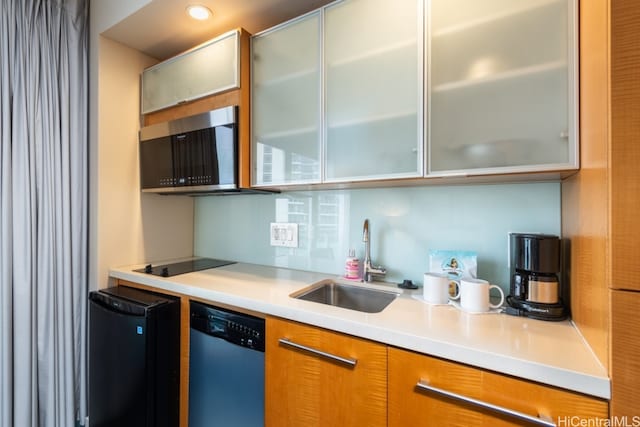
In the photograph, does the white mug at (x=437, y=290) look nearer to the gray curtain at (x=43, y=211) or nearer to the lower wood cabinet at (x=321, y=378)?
the lower wood cabinet at (x=321, y=378)

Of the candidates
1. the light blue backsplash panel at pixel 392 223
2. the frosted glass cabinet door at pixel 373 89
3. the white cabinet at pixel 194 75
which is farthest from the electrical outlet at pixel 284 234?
the white cabinet at pixel 194 75

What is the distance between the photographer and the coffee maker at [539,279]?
902 mm

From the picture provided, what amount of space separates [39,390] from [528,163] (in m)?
2.45

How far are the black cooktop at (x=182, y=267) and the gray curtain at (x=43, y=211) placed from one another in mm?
405

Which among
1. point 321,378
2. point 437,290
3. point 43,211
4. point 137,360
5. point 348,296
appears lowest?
point 137,360

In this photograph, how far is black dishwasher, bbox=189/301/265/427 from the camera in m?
1.08

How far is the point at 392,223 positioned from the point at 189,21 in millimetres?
1480

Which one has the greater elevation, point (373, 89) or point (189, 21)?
point (189, 21)

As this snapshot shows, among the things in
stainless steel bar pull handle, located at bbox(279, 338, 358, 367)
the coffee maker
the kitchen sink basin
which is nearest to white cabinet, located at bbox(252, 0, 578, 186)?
the coffee maker

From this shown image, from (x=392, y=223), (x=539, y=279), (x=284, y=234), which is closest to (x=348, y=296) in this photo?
(x=392, y=223)

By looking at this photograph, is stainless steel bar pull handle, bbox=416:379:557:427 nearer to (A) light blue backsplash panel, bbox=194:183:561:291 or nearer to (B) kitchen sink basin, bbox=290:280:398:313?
(B) kitchen sink basin, bbox=290:280:398:313

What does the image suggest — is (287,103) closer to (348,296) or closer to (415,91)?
(415,91)

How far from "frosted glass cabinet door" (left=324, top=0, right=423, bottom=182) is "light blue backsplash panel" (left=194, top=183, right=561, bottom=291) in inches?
12.2

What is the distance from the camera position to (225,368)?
3.81 feet
